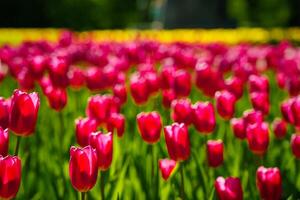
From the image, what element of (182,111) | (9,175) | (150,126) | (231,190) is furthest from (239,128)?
(9,175)

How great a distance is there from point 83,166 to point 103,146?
0.26 meters

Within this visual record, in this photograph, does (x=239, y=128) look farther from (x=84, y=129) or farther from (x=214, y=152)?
(x=84, y=129)

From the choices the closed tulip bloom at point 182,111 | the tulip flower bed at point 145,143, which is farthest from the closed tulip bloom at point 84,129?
the closed tulip bloom at point 182,111

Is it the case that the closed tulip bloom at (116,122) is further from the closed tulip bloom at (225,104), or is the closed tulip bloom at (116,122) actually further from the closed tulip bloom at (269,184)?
the closed tulip bloom at (269,184)

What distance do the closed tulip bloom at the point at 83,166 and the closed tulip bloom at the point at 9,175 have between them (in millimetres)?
185

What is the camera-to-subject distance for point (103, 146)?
2418 millimetres

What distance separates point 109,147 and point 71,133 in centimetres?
136

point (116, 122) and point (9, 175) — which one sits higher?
point (9, 175)

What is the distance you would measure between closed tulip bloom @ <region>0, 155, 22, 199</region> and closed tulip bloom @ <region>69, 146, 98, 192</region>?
0.18 metres

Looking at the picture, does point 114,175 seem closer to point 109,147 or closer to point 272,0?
point 109,147

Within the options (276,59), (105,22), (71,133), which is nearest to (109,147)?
(71,133)

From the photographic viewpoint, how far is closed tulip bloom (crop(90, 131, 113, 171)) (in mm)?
2410

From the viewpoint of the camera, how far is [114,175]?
10.3ft

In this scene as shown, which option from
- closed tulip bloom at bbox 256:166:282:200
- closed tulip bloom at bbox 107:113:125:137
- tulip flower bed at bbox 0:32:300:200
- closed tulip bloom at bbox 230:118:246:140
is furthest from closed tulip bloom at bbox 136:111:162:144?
closed tulip bloom at bbox 256:166:282:200
